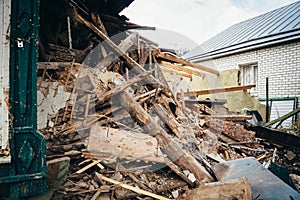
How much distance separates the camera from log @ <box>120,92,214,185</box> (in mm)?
3100

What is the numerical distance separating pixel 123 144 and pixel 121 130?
30 cm

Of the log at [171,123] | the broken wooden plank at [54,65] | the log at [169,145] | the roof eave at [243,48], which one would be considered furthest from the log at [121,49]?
the roof eave at [243,48]

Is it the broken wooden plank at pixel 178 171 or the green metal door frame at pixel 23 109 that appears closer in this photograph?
the green metal door frame at pixel 23 109

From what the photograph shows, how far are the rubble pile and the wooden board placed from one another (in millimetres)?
15

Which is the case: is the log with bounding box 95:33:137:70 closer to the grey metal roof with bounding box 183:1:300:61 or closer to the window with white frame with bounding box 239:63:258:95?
the grey metal roof with bounding box 183:1:300:61

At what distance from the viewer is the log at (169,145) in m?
3.10

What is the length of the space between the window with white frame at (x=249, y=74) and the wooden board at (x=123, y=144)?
28.9 feet

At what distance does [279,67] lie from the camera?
9562mm

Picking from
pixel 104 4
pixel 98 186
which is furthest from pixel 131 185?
pixel 104 4

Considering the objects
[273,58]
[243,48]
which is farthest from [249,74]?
[273,58]

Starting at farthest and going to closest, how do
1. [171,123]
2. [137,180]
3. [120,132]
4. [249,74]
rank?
[249,74]
[171,123]
[120,132]
[137,180]

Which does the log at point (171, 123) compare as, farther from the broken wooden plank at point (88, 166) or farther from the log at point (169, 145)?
the broken wooden plank at point (88, 166)

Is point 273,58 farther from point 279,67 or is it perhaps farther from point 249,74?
point 249,74

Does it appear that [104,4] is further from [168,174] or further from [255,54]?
[255,54]
